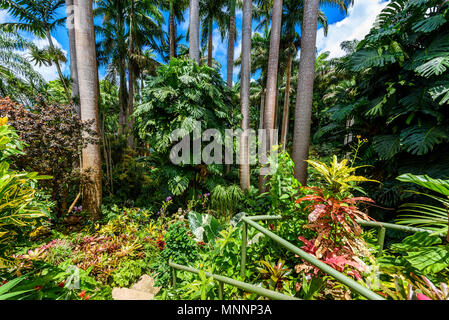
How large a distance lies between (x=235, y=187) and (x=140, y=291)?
294cm

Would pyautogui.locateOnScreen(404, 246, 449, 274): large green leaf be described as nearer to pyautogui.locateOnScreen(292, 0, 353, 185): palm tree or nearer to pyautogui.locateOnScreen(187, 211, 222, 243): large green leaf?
pyautogui.locateOnScreen(187, 211, 222, 243): large green leaf

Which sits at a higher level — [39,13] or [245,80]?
[39,13]

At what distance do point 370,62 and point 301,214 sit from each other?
2.97 m

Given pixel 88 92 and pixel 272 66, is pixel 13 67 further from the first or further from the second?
pixel 272 66

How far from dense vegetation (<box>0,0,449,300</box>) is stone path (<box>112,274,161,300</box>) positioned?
0.05 metres

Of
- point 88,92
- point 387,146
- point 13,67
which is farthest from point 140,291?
point 13,67

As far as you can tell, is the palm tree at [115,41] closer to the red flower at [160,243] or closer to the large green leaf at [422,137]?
the red flower at [160,243]

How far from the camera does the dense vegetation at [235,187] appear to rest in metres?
1.15

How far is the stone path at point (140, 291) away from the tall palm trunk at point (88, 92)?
79.4 inches

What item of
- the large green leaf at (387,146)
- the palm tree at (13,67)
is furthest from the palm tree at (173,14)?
the large green leaf at (387,146)

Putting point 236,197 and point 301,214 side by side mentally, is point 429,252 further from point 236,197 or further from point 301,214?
point 236,197

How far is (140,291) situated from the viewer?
230cm

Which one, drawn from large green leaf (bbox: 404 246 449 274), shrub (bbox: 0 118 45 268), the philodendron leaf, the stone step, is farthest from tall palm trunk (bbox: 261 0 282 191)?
shrub (bbox: 0 118 45 268)
